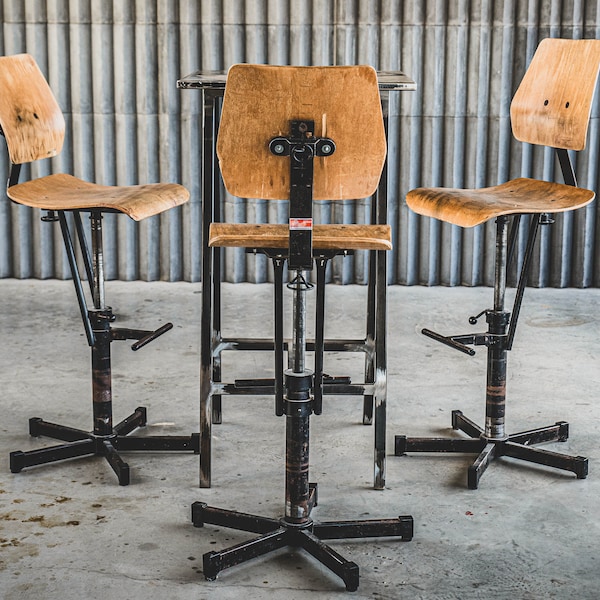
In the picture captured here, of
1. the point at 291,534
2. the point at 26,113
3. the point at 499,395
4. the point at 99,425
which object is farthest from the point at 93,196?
the point at 499,395

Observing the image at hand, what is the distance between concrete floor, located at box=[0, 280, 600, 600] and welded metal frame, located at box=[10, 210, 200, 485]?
44mm

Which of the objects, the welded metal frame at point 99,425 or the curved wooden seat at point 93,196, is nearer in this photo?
the curved wooden seat at point 93,196

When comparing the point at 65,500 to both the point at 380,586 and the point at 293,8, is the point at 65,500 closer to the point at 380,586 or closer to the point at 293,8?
the point at 380,586

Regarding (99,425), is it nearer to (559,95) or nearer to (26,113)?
(26,113)

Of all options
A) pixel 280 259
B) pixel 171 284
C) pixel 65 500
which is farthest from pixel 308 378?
pixel 171 284

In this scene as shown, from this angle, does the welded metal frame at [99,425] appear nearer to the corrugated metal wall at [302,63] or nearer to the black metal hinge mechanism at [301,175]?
the black metal hinge mechanism at [301,175]

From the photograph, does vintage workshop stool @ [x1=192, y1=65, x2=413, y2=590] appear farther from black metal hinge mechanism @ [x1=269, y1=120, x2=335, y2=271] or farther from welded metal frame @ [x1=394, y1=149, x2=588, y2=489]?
welded metal frame @ [x1=394, y1=149, x2=588, y2=489]

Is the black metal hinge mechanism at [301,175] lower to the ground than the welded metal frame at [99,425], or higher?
higher

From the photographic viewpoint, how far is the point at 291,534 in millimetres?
2799

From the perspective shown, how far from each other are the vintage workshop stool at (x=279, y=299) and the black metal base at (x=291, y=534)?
329 millimetres

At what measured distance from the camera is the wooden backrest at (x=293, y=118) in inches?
100

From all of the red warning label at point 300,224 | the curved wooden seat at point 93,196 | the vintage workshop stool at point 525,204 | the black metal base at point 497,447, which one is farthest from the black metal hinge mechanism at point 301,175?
the black metal base at point 497,447

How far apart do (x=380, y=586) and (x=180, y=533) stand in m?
0.62

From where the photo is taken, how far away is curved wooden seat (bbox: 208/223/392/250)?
8.71 ft
